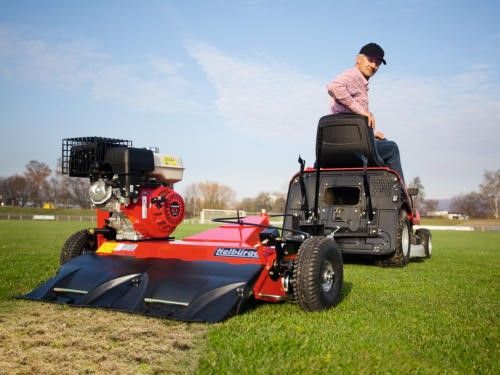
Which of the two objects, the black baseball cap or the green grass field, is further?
the black baseball cap


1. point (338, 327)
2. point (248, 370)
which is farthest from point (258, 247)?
point (248, 370)

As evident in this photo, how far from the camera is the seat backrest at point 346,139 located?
722cm

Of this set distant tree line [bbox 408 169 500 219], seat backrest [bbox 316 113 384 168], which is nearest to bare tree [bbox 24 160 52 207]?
distant tree line [bbox 408 169 500 219]

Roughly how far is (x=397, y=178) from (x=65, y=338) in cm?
615

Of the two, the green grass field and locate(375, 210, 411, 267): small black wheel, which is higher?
locate(375, 210, 411, 267): small black wheel

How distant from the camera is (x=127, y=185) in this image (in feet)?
19.0

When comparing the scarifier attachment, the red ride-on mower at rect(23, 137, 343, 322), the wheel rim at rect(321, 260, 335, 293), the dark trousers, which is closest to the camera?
the scarifier attachment

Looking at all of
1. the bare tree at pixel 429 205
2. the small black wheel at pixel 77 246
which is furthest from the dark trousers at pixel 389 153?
the bare tree at pixel 429 205

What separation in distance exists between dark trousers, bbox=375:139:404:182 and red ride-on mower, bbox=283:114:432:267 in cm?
29

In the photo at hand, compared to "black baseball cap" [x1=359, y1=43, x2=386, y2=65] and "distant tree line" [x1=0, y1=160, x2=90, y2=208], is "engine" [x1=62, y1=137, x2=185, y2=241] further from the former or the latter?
"distant tree line" [x1=0, y1=160, x2=90, y2=208]

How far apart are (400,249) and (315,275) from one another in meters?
4.56

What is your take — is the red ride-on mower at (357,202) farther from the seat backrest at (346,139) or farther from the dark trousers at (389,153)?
the dark trousers at (389,153)

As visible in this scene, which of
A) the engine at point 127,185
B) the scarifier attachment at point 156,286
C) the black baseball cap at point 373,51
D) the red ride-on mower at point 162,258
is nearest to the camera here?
the scarifier attachment at point 156,286

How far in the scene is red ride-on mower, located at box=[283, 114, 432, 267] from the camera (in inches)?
313
